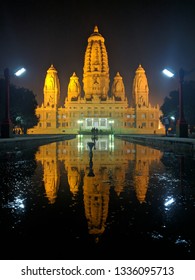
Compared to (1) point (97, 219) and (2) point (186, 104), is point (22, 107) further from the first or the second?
(1) point (97, 219)

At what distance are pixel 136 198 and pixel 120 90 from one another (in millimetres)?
123052

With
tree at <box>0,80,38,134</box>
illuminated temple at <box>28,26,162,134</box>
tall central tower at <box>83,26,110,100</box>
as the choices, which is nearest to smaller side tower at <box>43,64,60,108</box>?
illuminated temple at <box>28,26,162,134</box>

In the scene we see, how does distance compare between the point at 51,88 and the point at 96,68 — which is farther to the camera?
the point at 51,88

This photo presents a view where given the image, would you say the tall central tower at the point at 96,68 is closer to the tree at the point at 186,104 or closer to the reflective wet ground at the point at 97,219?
the tree at the point at 186,104

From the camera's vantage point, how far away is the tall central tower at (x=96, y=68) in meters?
116

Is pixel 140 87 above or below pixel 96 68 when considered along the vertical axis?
below

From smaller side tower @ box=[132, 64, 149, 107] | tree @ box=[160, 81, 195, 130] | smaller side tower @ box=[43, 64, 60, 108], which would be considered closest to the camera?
tree @ box=[160, 81, 195, 130]

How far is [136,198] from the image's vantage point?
600 centimetres

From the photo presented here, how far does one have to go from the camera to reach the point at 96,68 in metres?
117

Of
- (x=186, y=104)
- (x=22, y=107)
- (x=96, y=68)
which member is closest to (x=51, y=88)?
(x=96, y=68)

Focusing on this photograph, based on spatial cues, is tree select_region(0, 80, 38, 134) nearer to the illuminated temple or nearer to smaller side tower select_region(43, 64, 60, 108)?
the illuminated temple

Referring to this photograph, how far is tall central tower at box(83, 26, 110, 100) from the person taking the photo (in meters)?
116

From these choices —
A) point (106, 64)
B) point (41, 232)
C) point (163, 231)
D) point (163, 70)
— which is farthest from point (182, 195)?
point (106, 64)
